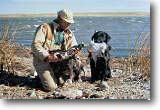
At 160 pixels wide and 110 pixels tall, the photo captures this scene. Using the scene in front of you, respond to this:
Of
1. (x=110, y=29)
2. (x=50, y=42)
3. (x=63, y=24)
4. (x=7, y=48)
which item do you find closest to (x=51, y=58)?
(x=50, y=42)

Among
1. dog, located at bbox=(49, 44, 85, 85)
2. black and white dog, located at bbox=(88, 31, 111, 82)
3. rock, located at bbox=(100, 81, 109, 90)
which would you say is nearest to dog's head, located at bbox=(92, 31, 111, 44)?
black and white dog, located at bbox=(88, 31, 111, 82)

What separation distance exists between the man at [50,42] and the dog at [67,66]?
0.03 metres

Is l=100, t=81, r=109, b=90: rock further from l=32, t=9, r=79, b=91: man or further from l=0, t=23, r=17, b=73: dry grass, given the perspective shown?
l=0, t=23, r=17, b=73: dry grass

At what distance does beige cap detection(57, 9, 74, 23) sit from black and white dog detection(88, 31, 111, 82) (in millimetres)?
223

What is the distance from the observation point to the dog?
464cm

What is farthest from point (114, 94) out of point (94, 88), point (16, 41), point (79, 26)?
point (16, 41)

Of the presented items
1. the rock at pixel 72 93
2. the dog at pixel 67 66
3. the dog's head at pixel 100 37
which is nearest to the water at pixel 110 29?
the dog's head at pixel 100 37

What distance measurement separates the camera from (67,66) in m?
4.66

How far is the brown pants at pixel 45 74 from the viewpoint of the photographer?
4.64 metres

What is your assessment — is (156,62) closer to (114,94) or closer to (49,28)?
(114,94)

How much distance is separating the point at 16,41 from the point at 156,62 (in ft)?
3.58

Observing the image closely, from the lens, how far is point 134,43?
15.2ft

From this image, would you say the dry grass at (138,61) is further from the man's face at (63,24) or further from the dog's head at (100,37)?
the man's face at (63,24)

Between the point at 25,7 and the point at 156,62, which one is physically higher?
the point at 25,7
